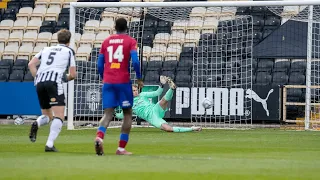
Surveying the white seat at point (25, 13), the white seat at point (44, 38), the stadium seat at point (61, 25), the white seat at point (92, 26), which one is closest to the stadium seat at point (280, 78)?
the white seat at point (92, 26)

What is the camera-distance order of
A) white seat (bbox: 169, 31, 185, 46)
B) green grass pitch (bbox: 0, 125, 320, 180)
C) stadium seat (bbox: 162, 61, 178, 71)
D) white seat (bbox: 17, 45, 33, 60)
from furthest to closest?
white seat (bbox: 17, 45, 33, 60) < white seat (bbox: 169, 31, 185, 46) < stadium seat (bbox: 162, 61, 178, 71) < green grass pitch (bbox: 0, 125, 320, 180)

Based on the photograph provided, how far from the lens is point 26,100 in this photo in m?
29.7

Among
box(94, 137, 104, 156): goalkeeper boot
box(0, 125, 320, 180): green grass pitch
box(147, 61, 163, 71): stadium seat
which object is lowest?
box(0, 125, 320, 180): green grass pitch

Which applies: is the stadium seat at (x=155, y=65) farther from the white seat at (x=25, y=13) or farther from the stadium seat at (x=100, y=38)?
the white seat at (x=25, y=13)

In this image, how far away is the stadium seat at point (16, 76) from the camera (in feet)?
107

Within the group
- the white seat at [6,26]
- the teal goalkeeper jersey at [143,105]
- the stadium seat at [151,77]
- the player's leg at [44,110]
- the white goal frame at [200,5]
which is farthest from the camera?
the white seat at [6,26]

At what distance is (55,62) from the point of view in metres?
15.1

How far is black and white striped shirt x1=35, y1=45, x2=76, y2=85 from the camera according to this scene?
49.6 feet

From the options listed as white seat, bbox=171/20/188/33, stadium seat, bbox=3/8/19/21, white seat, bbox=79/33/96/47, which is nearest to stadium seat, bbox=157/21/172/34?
white seat, bbox=171/20/188/33

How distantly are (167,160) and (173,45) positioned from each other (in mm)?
18606

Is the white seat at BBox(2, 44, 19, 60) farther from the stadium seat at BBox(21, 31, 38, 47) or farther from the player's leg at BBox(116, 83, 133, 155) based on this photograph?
the player's leg at BBox(116, 83, 133, 155)

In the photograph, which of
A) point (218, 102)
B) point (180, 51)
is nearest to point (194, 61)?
point (180, 51)

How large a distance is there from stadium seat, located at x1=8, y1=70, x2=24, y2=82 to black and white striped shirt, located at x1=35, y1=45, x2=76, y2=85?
58.1 feet

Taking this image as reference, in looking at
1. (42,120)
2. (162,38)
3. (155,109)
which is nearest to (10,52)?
(162,38)
